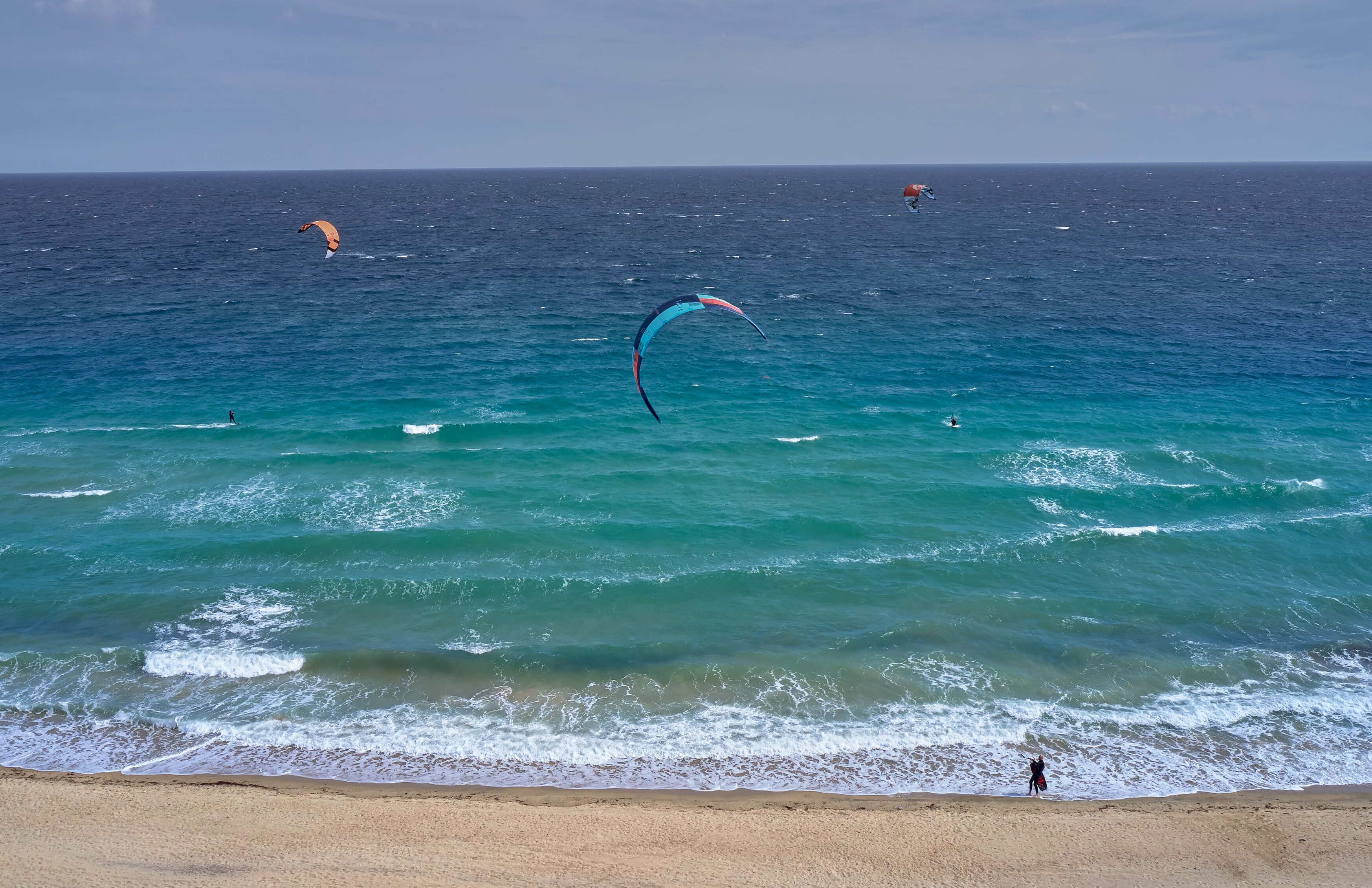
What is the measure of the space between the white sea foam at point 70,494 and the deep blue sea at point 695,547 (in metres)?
0.54

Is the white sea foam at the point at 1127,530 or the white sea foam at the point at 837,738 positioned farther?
the white sea foam at the point at 1127,530

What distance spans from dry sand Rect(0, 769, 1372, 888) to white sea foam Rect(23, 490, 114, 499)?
2096cm

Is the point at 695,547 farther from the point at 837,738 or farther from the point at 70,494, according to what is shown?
the point at 70,494

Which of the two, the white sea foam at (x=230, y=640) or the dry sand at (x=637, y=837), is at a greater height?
the white sea foam at (x=230, y=640)

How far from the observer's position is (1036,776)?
23.6m

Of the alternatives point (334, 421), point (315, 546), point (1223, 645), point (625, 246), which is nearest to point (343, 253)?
point (625, 246)

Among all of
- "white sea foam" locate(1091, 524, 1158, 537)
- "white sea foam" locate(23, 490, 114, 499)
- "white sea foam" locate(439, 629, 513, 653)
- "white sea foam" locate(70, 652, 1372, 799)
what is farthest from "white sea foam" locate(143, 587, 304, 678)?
"white sea foam" locate(1091, 524, 1158, 537)

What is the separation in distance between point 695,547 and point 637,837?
655 inches

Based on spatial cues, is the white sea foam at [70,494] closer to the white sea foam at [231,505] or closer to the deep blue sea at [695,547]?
the deep blue sea at [695,547]

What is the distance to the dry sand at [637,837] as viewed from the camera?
822 inches

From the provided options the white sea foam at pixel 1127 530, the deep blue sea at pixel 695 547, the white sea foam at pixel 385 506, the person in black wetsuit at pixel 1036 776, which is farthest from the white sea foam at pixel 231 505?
the white sea foam at pixel 1127 530

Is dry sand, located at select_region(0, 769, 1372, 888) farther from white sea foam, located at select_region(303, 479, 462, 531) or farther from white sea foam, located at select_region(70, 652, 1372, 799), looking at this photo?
white sea foam, located at select_region(303, 479, 462, 531)

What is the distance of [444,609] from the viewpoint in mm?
33062

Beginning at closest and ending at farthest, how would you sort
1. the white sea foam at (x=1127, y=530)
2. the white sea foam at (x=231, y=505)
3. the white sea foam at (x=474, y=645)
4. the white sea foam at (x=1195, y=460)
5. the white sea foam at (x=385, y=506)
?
the white sea foam at (x=474, y=645), the white sea foam at (x=1127, y=530), the white sea foam at (x=385, y=506), the white sea foam at (x=231, y=505), the white sea foam at (x=1195, y=460)
